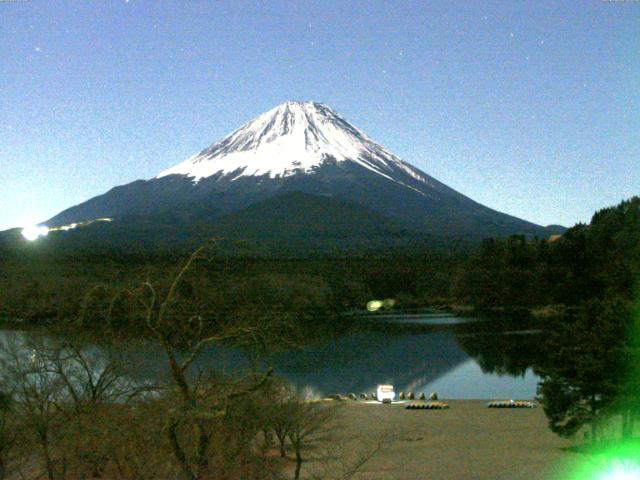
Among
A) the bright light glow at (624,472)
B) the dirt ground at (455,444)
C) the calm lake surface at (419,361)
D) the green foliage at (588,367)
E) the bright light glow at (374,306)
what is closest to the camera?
the bright light glow at (624,472)

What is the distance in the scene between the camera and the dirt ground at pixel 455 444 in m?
14.0

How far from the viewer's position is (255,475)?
10.2 meters

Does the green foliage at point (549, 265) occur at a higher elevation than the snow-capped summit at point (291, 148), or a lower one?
lower

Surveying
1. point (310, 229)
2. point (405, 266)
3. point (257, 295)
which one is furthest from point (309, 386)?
point (310, 229)

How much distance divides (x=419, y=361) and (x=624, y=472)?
29424 mm

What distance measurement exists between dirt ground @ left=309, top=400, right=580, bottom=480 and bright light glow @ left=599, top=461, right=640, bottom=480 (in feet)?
3.24

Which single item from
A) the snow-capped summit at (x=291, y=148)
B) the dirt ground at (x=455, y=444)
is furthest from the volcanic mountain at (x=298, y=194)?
the dirt ground at (x=455, y=444)

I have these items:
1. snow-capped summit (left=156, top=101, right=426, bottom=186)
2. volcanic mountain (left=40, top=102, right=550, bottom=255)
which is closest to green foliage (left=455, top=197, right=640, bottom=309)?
volcanic mountain (left=40, top=102, right=550, bottom=255)

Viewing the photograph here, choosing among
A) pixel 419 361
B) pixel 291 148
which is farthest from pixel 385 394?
pixel 291 148

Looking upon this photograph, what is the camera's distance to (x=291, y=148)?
179750 mm

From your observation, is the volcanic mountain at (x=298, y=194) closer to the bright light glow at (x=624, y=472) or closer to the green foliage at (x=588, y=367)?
the green foliage at (x=588, y=367)

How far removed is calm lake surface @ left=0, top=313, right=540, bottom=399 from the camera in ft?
104

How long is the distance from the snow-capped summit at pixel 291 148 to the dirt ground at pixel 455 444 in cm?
15211

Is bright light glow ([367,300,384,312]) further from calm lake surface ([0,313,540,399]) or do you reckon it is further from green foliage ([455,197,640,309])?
calm lake surface ([0,313,540,399])
